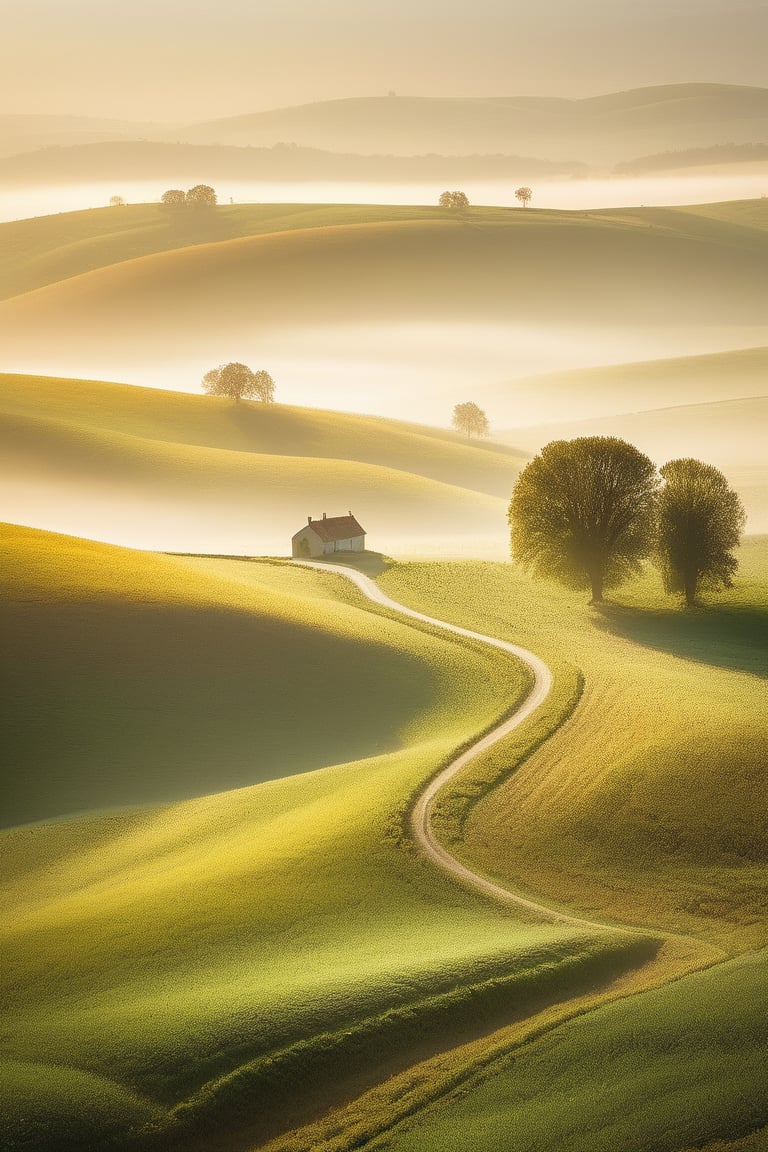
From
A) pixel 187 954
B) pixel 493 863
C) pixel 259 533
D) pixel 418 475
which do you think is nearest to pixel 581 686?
pixel 493 863

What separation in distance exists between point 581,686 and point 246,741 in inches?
581

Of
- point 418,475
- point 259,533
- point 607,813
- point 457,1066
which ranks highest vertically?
point 418,475

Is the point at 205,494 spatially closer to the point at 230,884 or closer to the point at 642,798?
the point at 642,798

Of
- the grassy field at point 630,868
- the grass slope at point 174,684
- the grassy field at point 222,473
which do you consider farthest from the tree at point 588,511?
the grassy field at point 222,473

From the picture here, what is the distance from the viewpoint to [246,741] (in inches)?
1758

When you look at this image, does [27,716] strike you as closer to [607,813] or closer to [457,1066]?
[607,813]

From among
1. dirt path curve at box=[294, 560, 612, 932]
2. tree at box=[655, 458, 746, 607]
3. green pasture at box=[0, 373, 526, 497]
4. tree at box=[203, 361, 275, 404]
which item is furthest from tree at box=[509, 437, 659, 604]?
tree at box=[203, 361, 275, 404]

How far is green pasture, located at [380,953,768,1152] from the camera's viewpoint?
20359 mm

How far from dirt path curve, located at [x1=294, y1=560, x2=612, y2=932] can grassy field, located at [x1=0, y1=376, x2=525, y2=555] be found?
26.0m

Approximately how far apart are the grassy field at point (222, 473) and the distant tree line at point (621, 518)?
21.1m

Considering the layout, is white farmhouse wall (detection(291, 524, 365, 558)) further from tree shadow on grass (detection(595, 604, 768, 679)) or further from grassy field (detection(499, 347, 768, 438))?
grassy field (detection(499, 347, 768, 438))

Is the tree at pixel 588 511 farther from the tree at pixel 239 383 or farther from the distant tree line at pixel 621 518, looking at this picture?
the tree at pixel 239 383

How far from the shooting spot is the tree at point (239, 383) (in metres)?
138

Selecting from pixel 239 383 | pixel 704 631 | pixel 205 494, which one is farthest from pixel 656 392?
pixel 704 631
